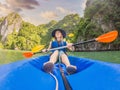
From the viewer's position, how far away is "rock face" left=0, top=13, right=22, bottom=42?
36750mm

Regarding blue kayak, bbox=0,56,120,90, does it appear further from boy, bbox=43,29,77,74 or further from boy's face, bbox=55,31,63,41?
boy's face, bbox=55,31,63,41

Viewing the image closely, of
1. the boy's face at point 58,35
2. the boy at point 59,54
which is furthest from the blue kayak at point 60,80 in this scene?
the boy's face at point 58,35

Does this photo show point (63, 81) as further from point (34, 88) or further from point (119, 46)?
point (119, 46)

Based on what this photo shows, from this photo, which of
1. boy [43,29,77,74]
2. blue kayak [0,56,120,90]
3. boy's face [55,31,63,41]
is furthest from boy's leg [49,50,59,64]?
blue kayak [0,56,120,90]

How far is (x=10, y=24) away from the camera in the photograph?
39375 millimetres

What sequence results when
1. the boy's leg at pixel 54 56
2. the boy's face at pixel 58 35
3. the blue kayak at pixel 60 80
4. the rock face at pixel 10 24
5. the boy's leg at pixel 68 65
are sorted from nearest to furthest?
the blue kayak at pixel 60 80
the boy's leg at pixel 68 65
the boy's leg at pixel 54 56
the boy's face at pixel 58 35
the rock face at pixel 10 24

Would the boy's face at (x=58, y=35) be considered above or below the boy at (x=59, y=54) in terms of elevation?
above

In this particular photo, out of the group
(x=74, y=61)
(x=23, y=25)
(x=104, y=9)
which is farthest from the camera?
(x=23, y=25)

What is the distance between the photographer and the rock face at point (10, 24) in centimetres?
3675

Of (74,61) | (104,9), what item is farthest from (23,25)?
(74,61)

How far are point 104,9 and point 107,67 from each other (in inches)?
580

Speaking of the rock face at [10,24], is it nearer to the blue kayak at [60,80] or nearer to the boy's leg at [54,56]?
the boy's leg at [54,56]

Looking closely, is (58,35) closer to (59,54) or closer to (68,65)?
(59,54)

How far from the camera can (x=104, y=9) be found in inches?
642
